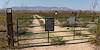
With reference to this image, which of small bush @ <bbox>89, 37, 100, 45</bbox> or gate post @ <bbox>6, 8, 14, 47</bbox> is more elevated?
gate post @ <bbox>6, 8, 14, 47</bbox>

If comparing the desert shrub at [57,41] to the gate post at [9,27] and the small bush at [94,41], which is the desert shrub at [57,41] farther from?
the gate post at [9,27]

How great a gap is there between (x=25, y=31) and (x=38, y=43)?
269 cm

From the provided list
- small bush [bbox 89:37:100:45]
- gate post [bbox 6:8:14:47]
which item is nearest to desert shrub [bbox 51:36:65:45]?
small bush [bbox 89:37:100:45]

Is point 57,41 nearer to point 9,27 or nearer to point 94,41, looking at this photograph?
point 94,41

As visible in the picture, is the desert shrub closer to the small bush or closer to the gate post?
the small bush

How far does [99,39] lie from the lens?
988 cm

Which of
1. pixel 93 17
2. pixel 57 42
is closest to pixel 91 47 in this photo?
pixel 57 42

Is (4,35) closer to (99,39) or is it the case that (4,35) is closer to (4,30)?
(4,30)

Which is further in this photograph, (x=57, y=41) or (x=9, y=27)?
(x=57, y=41)

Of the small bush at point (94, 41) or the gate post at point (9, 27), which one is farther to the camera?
the small bush at point (94, 41)

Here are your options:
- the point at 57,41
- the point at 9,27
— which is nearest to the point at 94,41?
the point at 57,41

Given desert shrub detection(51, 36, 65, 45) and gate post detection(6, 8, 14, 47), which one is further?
desert shrub detection(51, 36, 65, 45)

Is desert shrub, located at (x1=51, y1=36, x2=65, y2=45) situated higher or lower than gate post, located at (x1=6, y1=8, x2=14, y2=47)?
lower

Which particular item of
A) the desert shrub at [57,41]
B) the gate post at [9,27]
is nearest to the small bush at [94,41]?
the desert shrub at [57,41]
